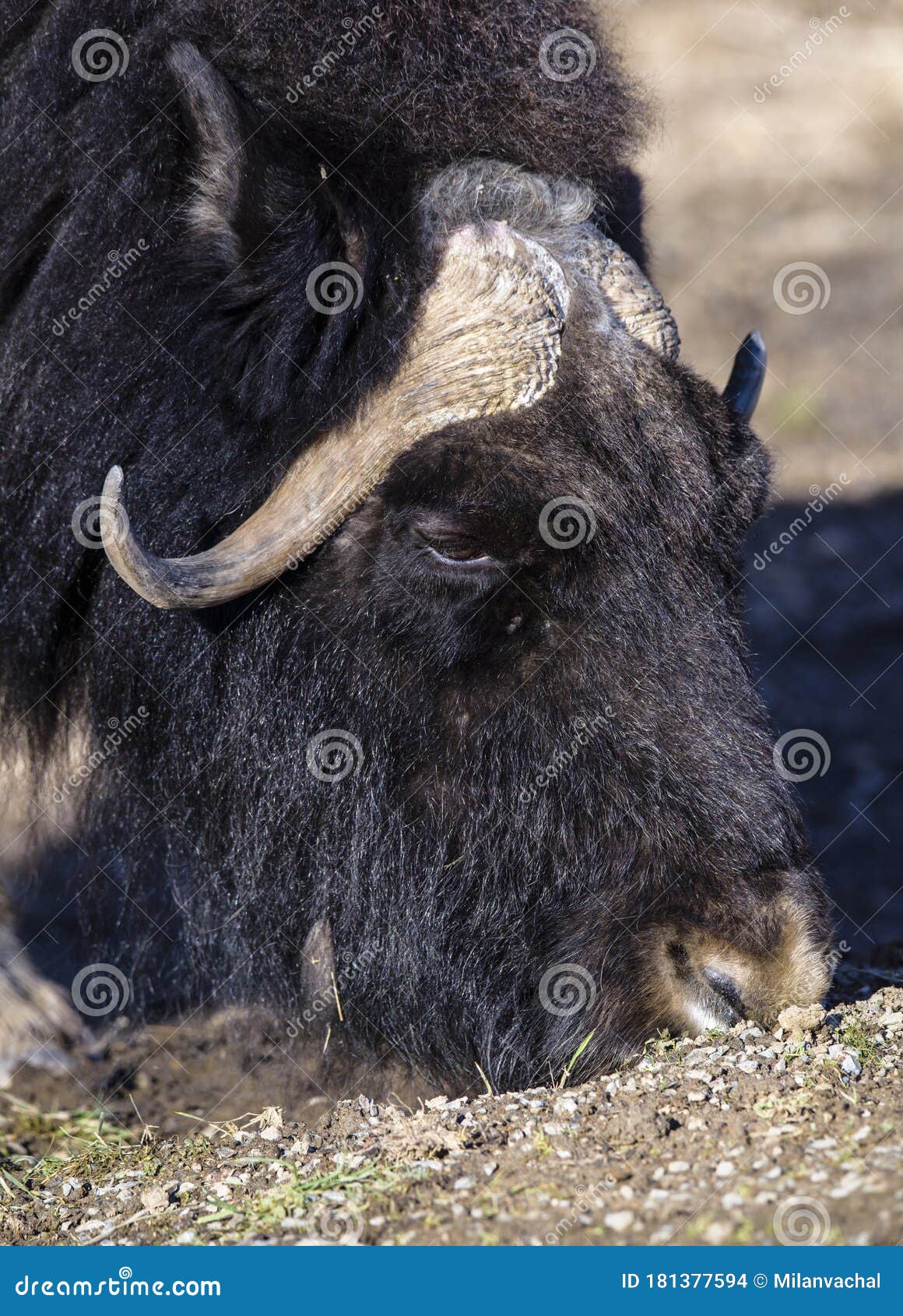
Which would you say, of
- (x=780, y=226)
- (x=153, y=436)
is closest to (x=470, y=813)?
(x=153, y=436)

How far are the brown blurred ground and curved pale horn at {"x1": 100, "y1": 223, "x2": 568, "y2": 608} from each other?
5.28m

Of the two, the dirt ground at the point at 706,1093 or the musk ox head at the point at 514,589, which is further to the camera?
the musk ox head at the point at 514,589

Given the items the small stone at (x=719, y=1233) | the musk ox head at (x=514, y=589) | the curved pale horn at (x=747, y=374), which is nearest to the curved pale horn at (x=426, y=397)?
the musk ox head at (x=514, y=589)

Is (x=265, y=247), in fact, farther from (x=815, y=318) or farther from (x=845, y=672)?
(x=815, y=318)

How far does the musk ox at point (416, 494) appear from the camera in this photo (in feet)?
9.06

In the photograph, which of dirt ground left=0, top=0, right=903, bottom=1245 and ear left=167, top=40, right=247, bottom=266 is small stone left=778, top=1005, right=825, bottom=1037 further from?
ear left=167, top=40, right=247, bottom=266

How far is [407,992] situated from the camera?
318cm

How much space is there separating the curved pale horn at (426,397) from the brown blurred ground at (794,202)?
208 inches

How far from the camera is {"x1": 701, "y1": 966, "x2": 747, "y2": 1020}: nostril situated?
2674 mm

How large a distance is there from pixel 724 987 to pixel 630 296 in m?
1.54

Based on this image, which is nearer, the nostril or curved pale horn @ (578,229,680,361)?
the nostril

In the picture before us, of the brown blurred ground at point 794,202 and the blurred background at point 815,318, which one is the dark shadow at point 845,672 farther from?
the brown blurred ground at point 794,202

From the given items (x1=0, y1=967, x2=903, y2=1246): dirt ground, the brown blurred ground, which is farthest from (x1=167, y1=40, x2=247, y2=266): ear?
the brown blurred ground

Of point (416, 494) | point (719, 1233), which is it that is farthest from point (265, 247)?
point (719, 1233)
